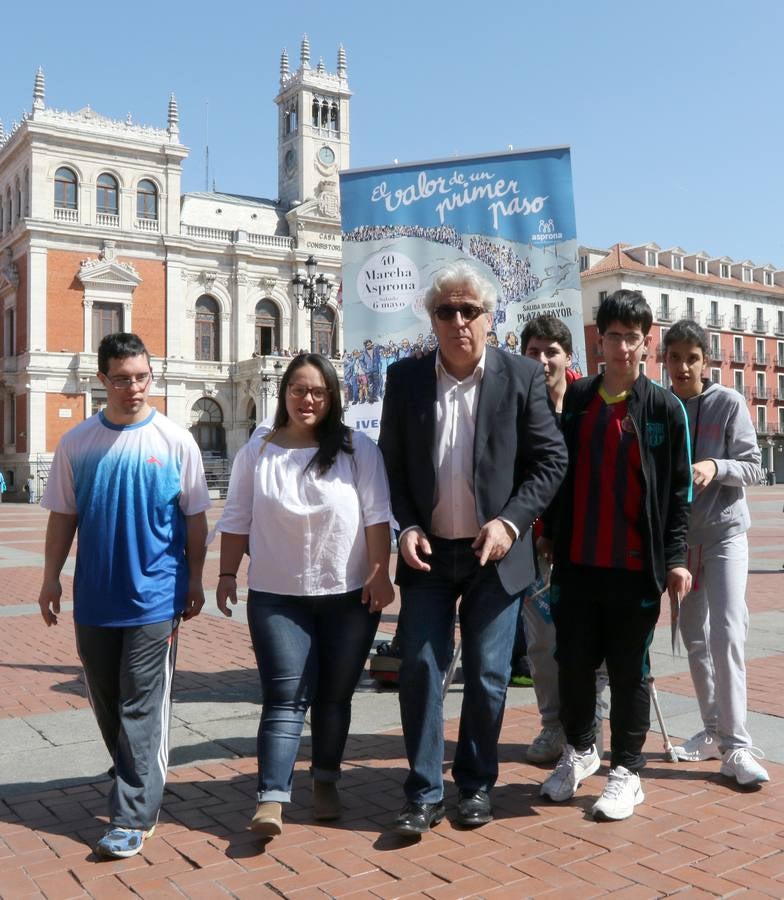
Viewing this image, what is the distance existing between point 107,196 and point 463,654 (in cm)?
4091

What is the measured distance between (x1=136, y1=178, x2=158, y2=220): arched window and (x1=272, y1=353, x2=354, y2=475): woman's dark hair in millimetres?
40444

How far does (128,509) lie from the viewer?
3367mm

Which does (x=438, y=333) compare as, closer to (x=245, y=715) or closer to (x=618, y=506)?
(x=618, y=506)

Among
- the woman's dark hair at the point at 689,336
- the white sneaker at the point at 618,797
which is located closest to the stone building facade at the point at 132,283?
the woman's dark hair at the point at 689,336

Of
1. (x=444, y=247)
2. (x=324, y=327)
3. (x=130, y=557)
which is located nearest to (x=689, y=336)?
(x=444, y=247)

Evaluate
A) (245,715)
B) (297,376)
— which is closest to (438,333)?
(297,376)

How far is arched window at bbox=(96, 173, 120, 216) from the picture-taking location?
40.4m

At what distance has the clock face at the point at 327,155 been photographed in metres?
52.2

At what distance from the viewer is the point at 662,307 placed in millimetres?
Result: 54812

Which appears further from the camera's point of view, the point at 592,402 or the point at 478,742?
the point at 592,402

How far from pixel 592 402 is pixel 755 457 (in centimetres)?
88

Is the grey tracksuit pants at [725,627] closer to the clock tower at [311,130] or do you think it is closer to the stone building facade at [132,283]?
the stone building facade at [132,283]

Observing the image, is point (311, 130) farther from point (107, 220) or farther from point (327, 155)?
point (107, 220)

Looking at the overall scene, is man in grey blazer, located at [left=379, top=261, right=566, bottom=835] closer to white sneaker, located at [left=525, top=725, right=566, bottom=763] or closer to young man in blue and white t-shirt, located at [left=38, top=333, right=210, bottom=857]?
white sneaker, located at [left=525, top=725, right=566, bottom=763]
